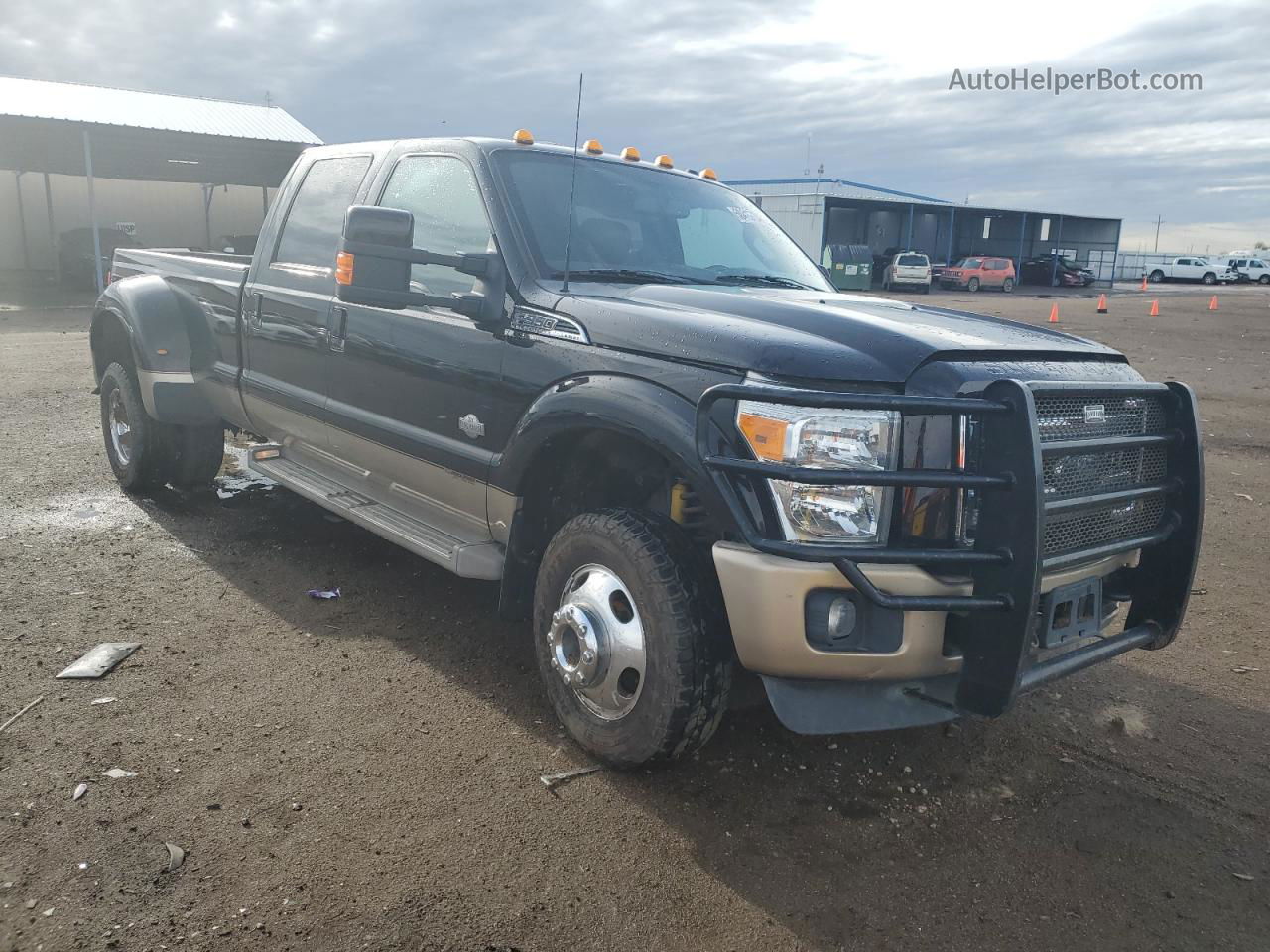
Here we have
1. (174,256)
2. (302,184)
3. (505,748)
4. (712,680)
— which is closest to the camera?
(712,680)

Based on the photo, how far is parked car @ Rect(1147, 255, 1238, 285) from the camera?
182ft

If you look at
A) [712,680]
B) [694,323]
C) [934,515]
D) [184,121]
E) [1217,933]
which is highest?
[184,121]

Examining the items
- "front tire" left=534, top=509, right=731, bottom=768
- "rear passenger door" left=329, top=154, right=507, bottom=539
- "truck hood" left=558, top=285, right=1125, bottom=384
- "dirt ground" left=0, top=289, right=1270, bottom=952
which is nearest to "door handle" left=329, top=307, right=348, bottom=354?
"rear passenger door" left=329, top=154, right=507, bottom=539

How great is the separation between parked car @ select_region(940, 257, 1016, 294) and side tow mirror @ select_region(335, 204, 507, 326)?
128ft

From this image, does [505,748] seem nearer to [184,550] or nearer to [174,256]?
[184,550]

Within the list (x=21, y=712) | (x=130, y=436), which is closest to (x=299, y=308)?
(x=130, y=436)

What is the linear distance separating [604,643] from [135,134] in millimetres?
24688

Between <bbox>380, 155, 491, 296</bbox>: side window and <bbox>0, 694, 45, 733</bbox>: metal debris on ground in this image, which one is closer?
<bbox>0, 694, 45, 733</bbox>: metal debris on ground

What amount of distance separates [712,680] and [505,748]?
83 cm

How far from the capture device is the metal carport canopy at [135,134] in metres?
22.6

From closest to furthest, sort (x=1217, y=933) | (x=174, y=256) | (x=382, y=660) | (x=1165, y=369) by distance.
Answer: (x=1217, y=933) → (x=382, y=660) → (x=174, y=256) → (x=1165, y=369)

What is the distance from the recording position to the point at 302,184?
5.21 m

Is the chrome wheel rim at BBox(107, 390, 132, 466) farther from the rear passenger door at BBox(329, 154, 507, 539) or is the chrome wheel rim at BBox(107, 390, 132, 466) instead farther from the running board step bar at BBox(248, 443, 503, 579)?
the rear passenger door at BBox(329, 154, 507, 539)

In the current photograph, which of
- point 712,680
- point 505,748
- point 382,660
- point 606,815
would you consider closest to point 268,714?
point 382,660
